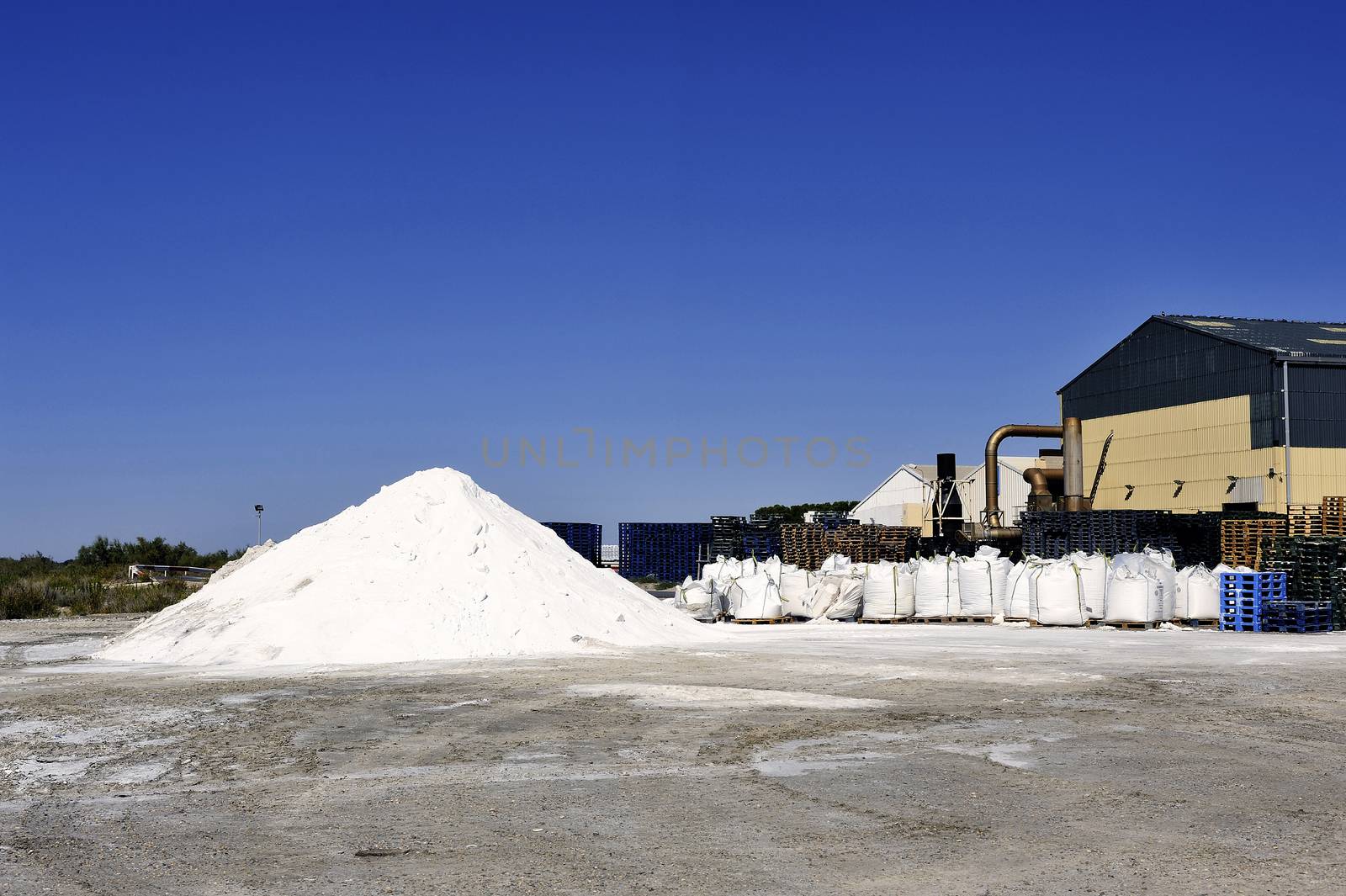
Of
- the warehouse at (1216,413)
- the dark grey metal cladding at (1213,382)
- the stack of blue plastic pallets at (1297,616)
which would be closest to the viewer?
the stack of blue plastic pallets at (1297,616)

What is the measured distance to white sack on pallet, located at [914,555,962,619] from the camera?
2323 cm

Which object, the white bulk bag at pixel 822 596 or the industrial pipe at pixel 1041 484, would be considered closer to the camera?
the white bulk bag at pixel 822 596

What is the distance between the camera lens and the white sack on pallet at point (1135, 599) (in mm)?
20641

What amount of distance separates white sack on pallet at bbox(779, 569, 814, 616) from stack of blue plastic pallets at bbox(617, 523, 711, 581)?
45.0ft

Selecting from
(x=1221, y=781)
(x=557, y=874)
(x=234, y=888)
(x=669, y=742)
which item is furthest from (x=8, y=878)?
(x=1221, y=781)

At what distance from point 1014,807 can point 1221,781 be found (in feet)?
5.45

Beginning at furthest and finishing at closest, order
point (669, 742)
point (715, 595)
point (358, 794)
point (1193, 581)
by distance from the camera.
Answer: point (715, 595), point (1193, 581), point (669, 742), point (358, 794)

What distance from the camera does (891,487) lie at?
5659cm

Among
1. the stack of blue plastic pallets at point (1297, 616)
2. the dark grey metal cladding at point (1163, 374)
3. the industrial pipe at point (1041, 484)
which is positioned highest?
the dark grey metal cladding at point (1163, 374)

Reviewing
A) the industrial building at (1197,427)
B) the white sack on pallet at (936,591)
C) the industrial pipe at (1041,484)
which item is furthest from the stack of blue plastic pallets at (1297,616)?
the industrial pipe at (1041,484)

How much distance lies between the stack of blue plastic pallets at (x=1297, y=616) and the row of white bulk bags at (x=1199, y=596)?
1.13 metres

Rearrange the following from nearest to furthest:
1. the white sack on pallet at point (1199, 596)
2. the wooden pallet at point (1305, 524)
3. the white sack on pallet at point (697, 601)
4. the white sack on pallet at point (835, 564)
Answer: the white sack on pallet at point (1199, 596) < the white sack on pallet at point (697, 601) < the white sack on pallet at point (835, 564) < the wooden pallet at point (1305, 524)

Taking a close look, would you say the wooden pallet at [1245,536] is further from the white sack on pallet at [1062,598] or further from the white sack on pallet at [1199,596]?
the white sack on pallet at [1062,598]

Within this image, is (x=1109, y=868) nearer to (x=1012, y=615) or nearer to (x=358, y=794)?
(x=358, y=794)
